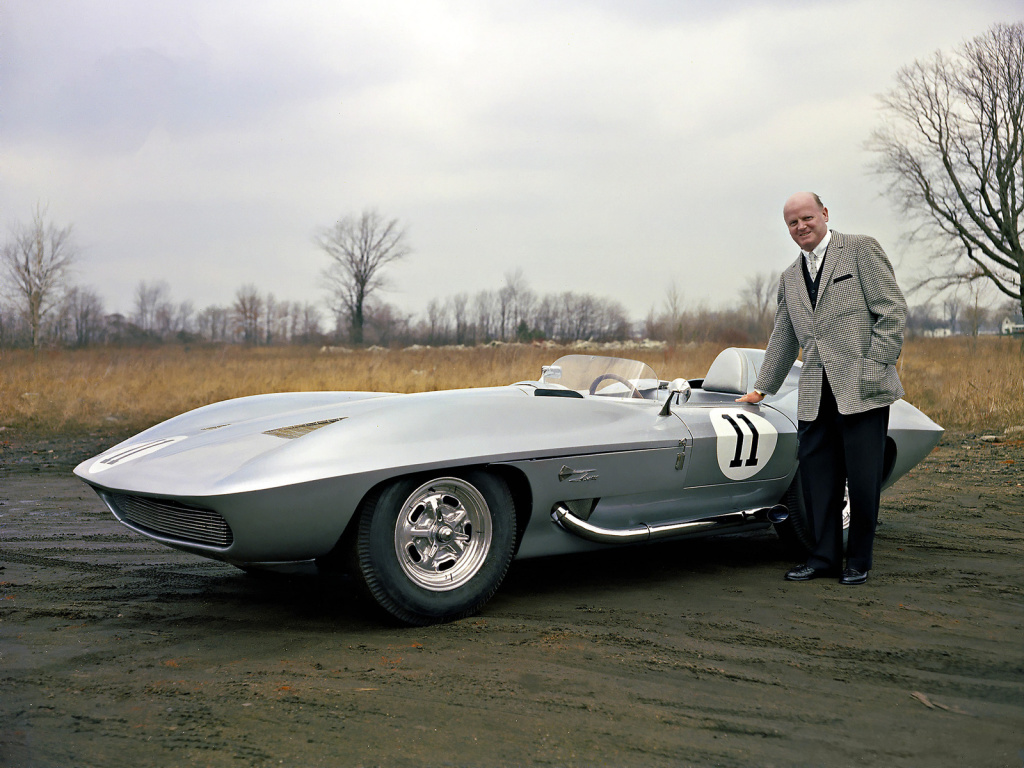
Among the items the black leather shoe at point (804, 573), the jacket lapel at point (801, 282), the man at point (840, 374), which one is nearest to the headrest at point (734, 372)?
the man at point (840, 374)

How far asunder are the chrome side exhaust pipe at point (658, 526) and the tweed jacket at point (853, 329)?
548 mm

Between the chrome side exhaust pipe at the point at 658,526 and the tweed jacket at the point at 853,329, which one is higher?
the tweed jacket at the point at 853,329

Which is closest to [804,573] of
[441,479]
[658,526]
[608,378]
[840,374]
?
[658,526]

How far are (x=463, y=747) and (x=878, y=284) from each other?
2859 mm

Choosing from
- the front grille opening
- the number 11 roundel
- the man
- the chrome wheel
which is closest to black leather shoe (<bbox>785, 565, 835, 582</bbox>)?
the man

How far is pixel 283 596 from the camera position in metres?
3.75

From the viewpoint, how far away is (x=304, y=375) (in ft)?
45.8

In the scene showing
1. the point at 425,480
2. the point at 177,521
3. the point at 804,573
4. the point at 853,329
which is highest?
the point at 853,329

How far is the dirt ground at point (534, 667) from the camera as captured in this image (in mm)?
→ 2207

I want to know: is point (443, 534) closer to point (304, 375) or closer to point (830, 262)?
point (830, 262)

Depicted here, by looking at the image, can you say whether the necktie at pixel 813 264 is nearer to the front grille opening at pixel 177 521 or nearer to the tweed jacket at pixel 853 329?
the tweed jacket at pixel 853 329

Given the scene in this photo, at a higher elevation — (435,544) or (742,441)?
(742,441)

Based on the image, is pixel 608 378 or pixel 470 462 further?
pixel 608 378

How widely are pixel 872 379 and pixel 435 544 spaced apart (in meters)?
2.12
